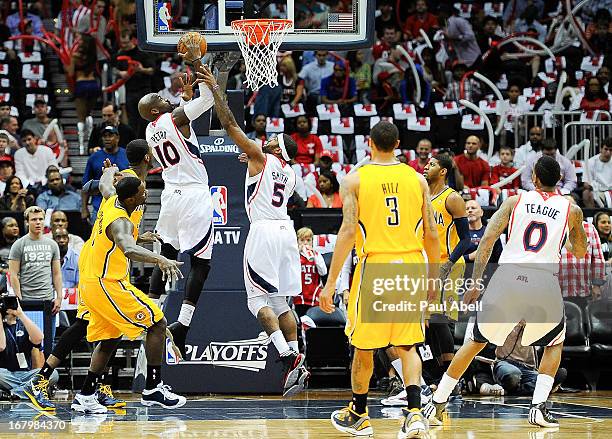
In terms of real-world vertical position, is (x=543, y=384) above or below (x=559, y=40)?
below

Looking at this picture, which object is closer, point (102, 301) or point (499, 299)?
point (499, 299)

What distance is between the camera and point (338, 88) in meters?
20.4

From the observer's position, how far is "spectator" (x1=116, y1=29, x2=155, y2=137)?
18.6m

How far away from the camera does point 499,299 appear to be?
30.0ft

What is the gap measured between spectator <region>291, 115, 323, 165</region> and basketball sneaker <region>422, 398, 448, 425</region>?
8880 mm

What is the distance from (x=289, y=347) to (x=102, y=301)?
6.34ft

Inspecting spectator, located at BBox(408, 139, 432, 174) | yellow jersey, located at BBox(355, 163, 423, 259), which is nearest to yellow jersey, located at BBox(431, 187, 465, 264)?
yellow jersey, located at BBox(355, 163, 423, 259)

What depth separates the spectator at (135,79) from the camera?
18578 mm

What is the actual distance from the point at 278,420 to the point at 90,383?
1.79 m

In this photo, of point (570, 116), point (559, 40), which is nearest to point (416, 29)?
point (559, 40)

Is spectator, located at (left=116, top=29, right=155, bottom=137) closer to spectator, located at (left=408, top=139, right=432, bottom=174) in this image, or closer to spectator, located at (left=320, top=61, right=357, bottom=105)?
spectator, located at (left=320, top=61, right=357, bottom=105)

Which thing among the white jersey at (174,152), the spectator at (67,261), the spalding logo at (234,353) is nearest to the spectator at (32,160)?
the spectator at (67,261)

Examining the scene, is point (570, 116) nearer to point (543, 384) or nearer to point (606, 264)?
point (606, 264)

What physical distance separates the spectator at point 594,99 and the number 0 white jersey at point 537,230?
10778mm
